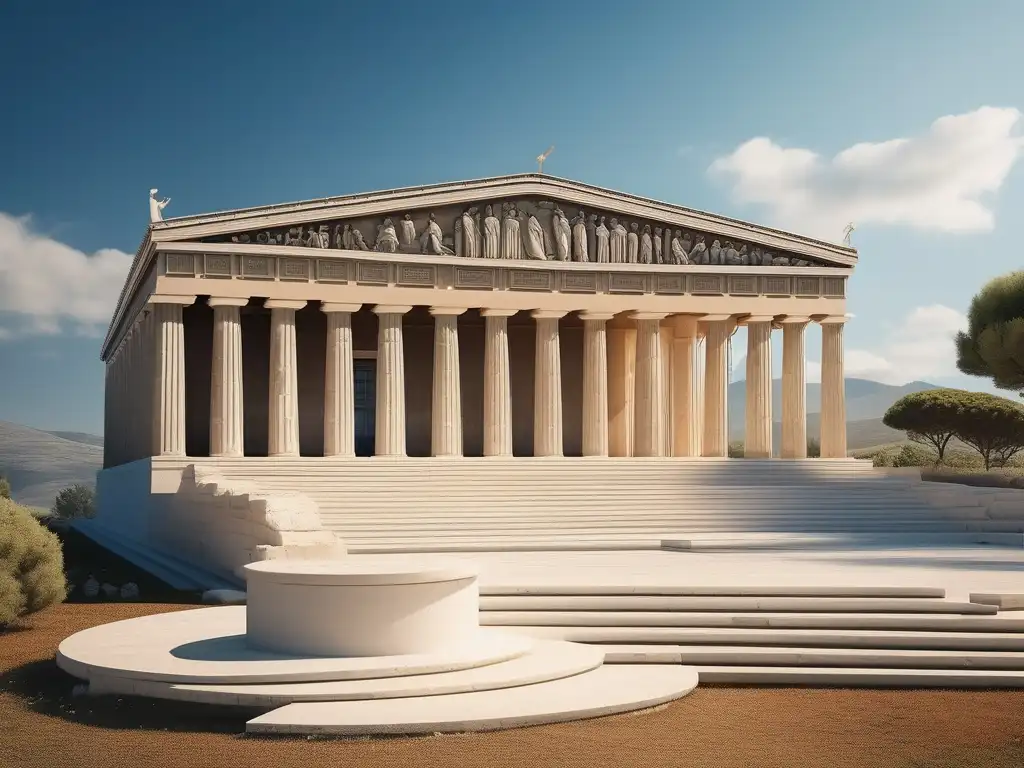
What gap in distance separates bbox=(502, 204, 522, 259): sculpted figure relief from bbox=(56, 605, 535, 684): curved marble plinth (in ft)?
82.1

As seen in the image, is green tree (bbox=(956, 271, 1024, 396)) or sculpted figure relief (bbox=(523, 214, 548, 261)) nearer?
sculpted figure relief (bbox=(523, 214, 548, 261))

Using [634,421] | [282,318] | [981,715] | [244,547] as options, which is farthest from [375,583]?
[634,421]

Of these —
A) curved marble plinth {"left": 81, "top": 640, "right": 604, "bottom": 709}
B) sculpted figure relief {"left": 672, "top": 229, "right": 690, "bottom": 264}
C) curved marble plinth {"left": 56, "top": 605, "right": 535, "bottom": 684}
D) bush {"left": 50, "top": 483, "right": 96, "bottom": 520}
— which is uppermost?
sculpted figure relief {"left": 672, "top": 229, "right": 690, "bottom": 264}

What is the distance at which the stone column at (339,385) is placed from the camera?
35.7m

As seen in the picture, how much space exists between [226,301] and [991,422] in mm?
47008

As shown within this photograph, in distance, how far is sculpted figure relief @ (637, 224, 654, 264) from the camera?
130 feet

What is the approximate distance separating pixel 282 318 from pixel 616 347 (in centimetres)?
1400

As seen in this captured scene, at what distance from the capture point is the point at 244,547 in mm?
21922

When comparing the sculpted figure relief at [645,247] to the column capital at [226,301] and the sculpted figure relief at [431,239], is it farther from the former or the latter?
the column capital at [226,301]

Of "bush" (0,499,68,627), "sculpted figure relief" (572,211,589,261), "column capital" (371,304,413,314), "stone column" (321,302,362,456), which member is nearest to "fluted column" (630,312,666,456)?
"sculpted figure relief" (572,211,589,261)

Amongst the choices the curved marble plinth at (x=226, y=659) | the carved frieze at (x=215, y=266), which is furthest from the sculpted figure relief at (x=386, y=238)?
the curved marble plinth at (x=226, y=659)

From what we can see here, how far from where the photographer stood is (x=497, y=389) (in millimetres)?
37812

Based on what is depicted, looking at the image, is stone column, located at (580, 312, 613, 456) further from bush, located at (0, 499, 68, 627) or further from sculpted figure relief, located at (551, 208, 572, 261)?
bush, located at (0, 499, 68, 627)

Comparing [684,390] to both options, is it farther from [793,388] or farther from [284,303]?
[284,303]
